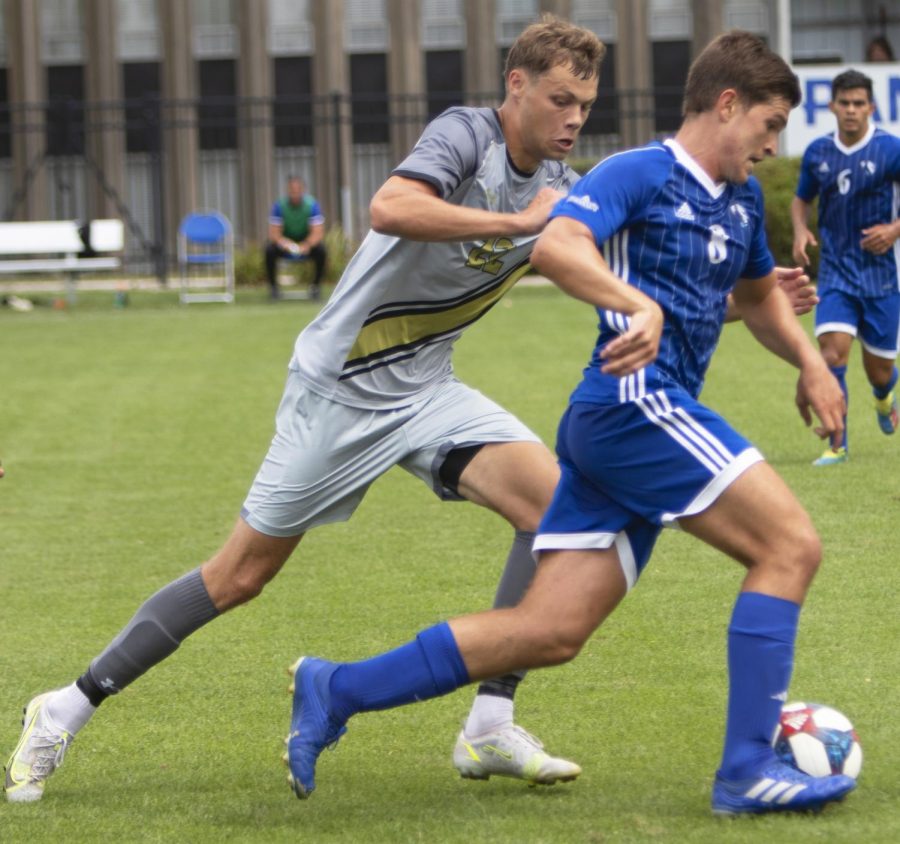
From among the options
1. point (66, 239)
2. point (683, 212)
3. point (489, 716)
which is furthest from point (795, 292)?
point (66, 239)

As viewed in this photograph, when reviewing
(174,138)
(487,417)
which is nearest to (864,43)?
(174,138)

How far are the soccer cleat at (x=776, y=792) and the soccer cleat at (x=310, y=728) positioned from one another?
1047mm

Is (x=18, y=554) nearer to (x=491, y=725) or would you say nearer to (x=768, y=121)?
(x=491, y=725)

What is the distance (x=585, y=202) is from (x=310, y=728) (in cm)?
159

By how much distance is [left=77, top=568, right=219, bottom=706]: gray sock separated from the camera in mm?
4945

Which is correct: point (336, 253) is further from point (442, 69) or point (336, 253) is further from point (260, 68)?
point (442, 69)

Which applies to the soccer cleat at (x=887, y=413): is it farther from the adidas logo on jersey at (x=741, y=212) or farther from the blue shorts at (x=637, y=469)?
the blue shorts at (x=637, y=469)

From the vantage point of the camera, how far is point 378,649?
645cm

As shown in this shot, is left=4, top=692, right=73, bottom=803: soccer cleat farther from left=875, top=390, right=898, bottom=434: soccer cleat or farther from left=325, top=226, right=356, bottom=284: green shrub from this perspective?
left=325, top=226, right=356, bottom=284: green shrub

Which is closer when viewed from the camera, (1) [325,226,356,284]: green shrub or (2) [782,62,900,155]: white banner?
(2) [782,62,900,155]: white banner

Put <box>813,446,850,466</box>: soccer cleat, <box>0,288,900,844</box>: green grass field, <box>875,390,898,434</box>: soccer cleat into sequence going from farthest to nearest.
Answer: <box>875,390,898,434</box>: soccer cleat, <box>813,446,850,466</box>: soccer cleat, <box>0,288,900,844</box>: green grass field

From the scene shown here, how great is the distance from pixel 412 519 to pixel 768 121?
17.7ft

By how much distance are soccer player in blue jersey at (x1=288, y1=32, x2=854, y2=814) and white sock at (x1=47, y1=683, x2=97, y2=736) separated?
30.1 inches

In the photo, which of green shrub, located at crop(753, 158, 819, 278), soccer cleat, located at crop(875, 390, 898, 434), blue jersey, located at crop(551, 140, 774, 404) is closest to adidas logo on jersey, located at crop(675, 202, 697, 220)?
blue jersey, located at crop(551, 140, 774, 404)
